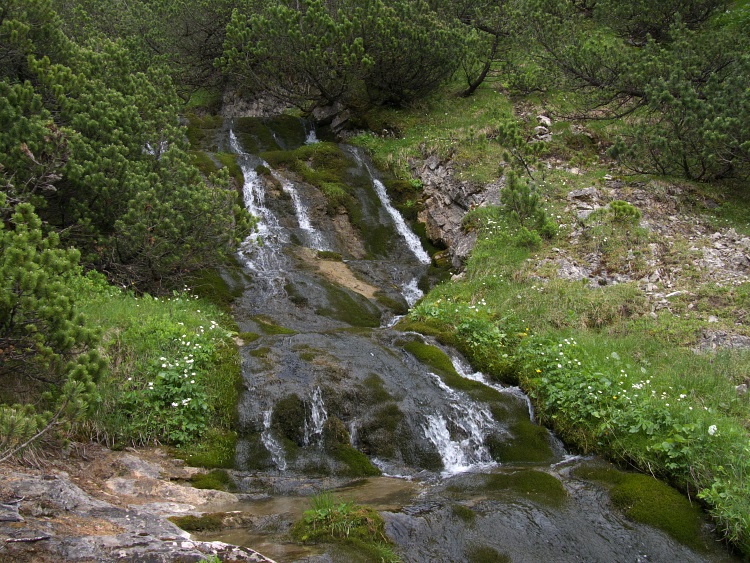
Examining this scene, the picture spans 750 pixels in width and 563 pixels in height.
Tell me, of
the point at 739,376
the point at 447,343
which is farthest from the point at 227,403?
the point at 739,376

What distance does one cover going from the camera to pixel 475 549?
17.0ft

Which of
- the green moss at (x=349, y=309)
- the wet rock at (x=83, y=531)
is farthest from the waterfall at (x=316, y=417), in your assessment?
the green moss at (x=349, y=309)

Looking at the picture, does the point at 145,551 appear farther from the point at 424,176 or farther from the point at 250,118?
the point at 250,118

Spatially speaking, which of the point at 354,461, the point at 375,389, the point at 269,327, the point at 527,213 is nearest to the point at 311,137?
the point at 527,213

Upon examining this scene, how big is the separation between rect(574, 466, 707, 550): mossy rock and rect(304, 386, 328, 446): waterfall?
336 cm

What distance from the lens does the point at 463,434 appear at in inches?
310

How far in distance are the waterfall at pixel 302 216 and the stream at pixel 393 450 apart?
2.38 metres

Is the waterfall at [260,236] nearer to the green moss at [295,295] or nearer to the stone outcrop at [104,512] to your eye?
the green moss at [295,295]

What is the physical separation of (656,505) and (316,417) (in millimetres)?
4191

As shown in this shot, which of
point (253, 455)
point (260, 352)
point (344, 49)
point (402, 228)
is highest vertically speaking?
point (344, 49)

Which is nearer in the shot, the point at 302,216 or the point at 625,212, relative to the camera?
the point at 625,212

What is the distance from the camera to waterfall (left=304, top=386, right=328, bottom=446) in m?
7.57

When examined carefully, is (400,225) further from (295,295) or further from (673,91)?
(673,91)

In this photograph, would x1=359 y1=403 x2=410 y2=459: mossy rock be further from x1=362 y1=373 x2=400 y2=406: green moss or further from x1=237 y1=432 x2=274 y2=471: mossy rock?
x1=237 y1=432 x2=274 y2=471: mossy rock
